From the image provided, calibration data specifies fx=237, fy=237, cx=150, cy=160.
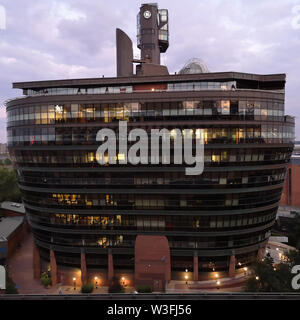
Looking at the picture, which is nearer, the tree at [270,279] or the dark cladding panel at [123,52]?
the tree at [270,279]

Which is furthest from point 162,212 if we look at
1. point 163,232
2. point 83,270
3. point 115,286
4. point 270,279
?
point 83,270

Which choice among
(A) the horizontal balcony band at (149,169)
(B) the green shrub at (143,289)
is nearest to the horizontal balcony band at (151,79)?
(A) the horizontal balcony band at (149,169)

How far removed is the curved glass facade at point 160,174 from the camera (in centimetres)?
4019

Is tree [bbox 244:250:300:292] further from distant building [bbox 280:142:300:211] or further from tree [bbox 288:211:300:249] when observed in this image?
distant building [bbox 280:142:300:211]

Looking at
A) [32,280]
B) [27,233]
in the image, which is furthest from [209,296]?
[27,233]

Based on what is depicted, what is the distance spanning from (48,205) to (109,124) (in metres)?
19.9

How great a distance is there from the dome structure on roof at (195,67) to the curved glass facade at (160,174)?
45.6 ft

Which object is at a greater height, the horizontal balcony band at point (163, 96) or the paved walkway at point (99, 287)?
the horizontal balcony band at point (163, 96)

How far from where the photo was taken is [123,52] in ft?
195

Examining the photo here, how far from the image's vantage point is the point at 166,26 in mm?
87375

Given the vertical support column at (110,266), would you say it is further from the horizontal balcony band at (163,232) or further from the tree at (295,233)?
the tree at (295,233)

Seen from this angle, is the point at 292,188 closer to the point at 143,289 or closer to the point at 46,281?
the point at 143,289

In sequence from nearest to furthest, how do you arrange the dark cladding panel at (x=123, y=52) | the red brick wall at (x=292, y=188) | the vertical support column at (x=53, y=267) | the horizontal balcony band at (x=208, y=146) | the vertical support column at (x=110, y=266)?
1. the horizontal balcony band at (x=208, y=146)
2. the vertical support column at (x=110, y=266)
3. the vertical support column at (x=53, y=267)
4. the dark cladding panel at (x=123, y=52)
5. the red brick wall at (x=292, y=188)

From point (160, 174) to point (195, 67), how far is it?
100ft
